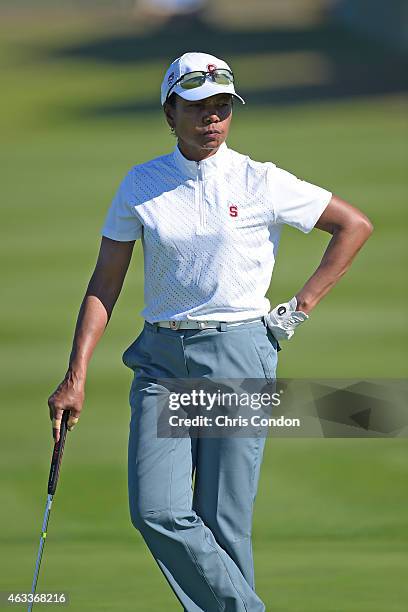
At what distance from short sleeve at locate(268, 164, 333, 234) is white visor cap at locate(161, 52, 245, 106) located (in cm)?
34

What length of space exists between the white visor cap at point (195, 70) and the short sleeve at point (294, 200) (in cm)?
34

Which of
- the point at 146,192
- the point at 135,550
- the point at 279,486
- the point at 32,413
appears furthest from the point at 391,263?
the point at 146,192

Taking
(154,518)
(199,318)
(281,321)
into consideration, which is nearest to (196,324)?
(199,318)

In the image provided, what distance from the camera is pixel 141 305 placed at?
56.9 ft

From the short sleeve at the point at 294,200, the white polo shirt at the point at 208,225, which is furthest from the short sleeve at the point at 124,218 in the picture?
the short sleeve at the point at 294,200

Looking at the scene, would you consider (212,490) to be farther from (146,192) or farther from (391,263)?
(391,263)

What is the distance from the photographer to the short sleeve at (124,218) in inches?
245

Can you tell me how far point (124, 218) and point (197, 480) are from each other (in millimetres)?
1078

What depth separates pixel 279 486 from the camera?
33.4 feet

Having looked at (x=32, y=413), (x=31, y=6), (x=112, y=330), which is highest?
(x=31, y=6)

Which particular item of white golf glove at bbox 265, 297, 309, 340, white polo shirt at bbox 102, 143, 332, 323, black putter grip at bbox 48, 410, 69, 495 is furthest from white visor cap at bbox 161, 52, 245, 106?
black putter grip at bbox 48, 410, 69, 495

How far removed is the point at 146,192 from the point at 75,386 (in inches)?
32.0

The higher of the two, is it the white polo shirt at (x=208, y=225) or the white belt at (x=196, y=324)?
the white polo shirt at (x=208, y=225)

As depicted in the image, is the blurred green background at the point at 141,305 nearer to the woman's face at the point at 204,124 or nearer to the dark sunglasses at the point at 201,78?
the woman's face at the point at 204,124
